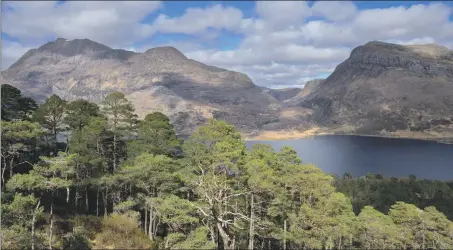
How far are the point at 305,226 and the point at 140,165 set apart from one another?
718 inches

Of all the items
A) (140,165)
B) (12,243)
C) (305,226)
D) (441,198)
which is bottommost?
(441,198)

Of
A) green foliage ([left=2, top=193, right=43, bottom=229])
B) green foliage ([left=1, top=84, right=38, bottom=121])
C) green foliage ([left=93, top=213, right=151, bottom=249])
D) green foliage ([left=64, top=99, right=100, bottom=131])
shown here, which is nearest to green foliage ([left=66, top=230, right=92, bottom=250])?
green foliage ([left=93, top=213, right=151, bottom=249])

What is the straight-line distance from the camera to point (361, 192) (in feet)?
347

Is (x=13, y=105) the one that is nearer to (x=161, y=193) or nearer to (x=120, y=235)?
(x=120, y=235)

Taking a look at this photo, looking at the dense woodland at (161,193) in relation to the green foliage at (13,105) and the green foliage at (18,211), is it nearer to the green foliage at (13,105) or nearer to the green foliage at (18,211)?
the green foliage at (18,211)

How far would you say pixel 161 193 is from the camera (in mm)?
36125

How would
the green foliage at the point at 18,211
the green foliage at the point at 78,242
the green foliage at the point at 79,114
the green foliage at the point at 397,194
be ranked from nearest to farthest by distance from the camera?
the green foliage at the point at 18,211
the green foliage at the point at 78,242
the green foliage at the point at 79,114
the green foliage at the point at 397,194

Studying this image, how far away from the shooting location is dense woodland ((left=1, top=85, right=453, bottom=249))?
1161 inches

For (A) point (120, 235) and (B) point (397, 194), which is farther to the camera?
(B) point (397, 194)

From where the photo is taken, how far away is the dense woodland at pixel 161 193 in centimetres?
2950

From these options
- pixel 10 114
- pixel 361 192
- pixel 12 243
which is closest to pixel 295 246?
pixel 12 243

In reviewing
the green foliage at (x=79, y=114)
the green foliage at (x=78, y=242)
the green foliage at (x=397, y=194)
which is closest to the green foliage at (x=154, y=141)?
the green foliage at (x=79, y=114)

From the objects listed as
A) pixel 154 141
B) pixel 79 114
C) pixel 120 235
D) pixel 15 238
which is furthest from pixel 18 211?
pixel 79 114

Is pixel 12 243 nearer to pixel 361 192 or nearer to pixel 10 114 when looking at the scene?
pixel 10 114
